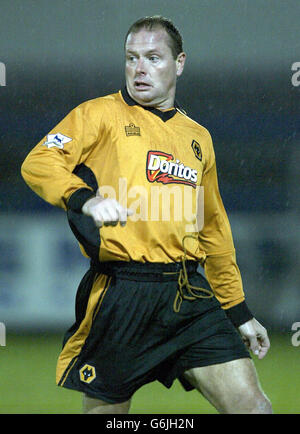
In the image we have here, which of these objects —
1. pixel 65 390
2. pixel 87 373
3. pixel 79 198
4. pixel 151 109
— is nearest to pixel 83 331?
pixel 87 373

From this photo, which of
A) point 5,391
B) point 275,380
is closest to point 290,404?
point 275,380

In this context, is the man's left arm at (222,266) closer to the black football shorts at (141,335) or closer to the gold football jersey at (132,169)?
the gold football jersey at (132,169)

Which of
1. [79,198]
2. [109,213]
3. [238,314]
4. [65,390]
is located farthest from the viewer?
[65,390]

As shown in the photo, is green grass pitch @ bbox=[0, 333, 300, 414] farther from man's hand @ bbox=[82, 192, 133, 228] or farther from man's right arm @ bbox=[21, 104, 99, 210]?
man's hand @ bbox=[82, 192, 133, 228]

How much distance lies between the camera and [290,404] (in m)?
4.65

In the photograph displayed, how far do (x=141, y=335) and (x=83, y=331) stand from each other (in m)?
0.24

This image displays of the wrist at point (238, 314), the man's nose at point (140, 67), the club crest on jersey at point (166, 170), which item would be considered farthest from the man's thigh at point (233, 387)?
the man's nose at point (140, 67)

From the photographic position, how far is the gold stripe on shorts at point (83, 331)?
9.39 ft

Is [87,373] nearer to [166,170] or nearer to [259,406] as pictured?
[259,406]

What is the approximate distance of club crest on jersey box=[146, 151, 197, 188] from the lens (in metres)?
2.86

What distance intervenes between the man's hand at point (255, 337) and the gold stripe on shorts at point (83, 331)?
2.31 feet

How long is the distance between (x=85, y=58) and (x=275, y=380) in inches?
132

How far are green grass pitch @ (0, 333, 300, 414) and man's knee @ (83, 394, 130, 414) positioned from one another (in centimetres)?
167

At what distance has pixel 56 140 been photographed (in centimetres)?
276
